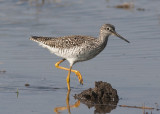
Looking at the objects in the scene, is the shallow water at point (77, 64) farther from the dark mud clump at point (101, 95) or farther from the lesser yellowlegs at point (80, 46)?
the lesser yellowlegs at point (80, 46)

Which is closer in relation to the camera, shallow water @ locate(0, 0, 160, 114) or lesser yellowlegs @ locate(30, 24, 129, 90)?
shallow water @ locate(0, 0, 160, 114)

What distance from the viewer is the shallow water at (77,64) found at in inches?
368

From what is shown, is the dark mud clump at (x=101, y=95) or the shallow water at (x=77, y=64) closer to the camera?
the dark mud clump at (x=101, y=95)

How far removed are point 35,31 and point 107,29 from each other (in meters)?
4.89

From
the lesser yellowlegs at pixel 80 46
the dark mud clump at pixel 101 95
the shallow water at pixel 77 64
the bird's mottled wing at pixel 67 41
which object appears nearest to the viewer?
the dark mud clump at pixel 101 95

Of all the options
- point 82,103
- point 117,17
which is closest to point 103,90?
point 82,103

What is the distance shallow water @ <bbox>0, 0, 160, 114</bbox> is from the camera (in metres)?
9.34

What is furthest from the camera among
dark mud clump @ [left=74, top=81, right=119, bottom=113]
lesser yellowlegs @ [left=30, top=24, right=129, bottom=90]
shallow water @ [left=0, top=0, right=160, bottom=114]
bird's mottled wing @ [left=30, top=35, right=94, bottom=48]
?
bird's mottled wing @ [left=30, top=35, right=94, bottom=48]

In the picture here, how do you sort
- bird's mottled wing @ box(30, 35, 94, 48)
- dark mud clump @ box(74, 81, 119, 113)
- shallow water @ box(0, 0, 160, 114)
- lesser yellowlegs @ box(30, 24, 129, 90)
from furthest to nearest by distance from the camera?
bird's mottled wing @ box(30, 35, 94, 48), lesser yellowlegs @ box(30, 24, 129, 90), shallow water @ box(0, 0, 160, 114), dark mud clump @ box(74, 81, 119, 113)

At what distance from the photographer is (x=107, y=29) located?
35.0 feet

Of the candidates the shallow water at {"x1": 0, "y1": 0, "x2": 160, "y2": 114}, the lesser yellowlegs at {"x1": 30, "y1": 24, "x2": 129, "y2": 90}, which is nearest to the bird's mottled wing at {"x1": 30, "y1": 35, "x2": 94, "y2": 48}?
the lesser yellowlegs at {"x1": 30, "y1": 24, "x2": 129, "y2": 90}

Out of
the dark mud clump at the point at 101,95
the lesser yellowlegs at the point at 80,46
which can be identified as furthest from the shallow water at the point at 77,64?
the lesser yellowlegs at the point at 80,46

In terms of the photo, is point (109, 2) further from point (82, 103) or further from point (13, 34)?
point (82, 103)

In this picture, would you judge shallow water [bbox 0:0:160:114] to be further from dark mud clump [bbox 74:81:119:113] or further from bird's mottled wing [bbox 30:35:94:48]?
bird's mottled wing [bbox 30:35:94:48]
